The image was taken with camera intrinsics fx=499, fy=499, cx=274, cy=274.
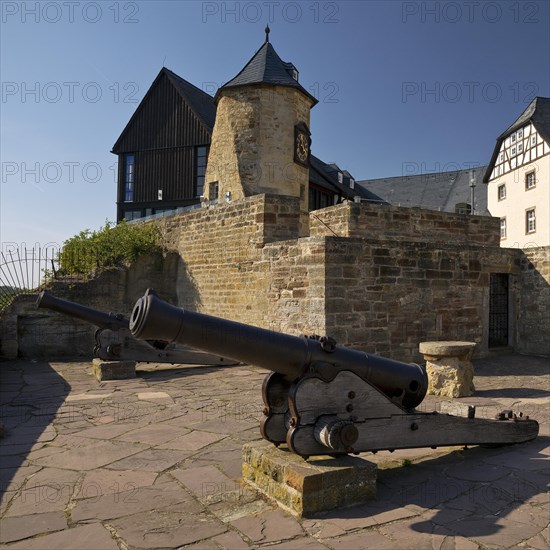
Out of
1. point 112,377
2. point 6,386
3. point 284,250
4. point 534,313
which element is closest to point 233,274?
point 284,250

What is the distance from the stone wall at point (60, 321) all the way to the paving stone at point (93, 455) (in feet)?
21.4

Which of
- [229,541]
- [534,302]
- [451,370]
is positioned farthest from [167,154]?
[229,541]

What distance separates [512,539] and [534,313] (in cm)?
855

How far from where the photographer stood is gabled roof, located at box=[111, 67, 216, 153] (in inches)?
957

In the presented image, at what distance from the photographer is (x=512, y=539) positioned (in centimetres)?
259

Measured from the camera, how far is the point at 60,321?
1021 cm

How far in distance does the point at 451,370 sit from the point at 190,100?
21718mm

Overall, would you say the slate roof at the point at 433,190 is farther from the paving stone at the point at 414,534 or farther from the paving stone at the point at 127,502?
the paving stone at the point at 127,502

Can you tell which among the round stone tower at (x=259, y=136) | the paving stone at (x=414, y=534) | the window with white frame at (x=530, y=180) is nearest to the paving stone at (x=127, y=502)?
the paving stone at (x=414, y=534)

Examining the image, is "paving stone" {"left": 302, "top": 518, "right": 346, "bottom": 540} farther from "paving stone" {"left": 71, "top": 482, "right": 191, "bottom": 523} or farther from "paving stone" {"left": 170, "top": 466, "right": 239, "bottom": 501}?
"paving stone" {"left": 71, "top": 482, "right": 191, "bottom": 523}

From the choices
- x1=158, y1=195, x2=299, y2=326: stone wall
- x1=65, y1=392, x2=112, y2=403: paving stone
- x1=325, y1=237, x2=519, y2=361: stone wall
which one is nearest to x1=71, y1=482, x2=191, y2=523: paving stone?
x1=65, y1=392, x2=112, y2=403: paving stone

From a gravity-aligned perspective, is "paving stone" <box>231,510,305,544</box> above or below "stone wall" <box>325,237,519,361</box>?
below

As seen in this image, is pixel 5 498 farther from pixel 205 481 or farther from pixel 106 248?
pixel 106 248

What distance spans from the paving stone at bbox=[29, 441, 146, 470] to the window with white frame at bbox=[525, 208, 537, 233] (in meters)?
28.2
